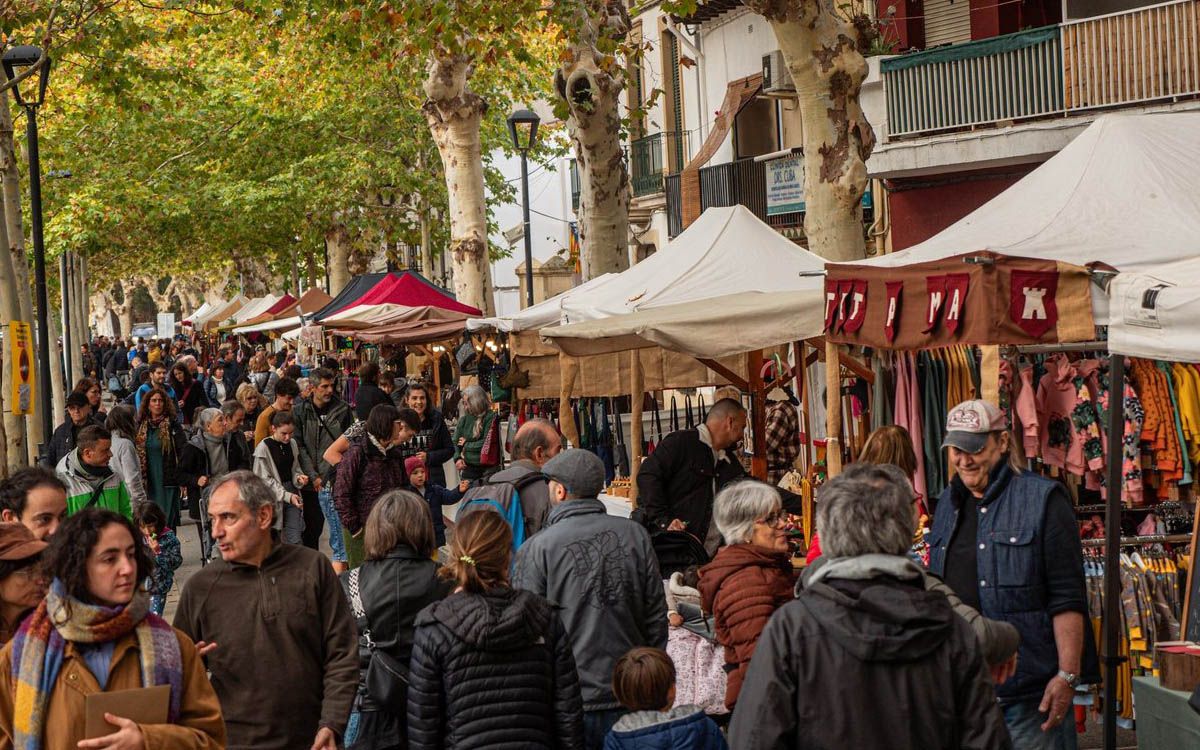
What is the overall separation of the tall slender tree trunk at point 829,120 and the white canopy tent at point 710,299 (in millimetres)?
615

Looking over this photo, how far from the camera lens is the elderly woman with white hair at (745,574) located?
230 inches

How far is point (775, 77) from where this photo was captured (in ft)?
83.7

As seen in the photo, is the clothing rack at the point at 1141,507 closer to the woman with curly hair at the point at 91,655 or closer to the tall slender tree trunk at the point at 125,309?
the woman with curly hair at the point at 91,655

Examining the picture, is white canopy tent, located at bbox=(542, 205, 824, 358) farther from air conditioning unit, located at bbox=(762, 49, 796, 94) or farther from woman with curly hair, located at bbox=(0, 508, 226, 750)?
air conditioning unit, located at bbox=(762, 49, 796, 94)

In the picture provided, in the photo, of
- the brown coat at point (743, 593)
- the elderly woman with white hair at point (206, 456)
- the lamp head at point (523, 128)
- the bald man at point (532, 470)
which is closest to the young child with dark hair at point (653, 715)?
the brown coat at point (743, 593)

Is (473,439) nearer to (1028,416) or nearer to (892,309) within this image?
(1028,416)

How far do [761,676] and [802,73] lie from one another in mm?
9737

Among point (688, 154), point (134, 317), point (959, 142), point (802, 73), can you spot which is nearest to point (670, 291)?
point (802, 73)

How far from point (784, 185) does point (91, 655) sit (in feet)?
84.6

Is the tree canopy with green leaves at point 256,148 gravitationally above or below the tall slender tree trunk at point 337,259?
above

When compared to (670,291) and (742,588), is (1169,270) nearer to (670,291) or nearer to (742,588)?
(742,588)

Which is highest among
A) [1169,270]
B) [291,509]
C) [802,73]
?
[802,73]

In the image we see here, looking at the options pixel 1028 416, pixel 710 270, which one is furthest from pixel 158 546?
pixel 1028 416

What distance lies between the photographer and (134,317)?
125 meters
